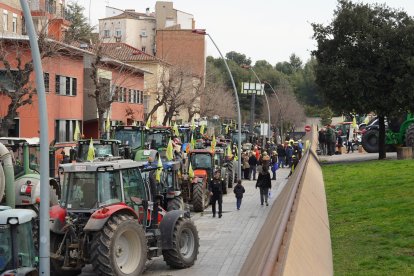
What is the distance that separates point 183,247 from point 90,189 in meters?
2.97

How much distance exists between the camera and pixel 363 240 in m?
14.1

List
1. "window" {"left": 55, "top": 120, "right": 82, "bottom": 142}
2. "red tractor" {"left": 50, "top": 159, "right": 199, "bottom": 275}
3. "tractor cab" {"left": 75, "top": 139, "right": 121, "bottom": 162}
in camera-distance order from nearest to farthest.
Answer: "red tractor" {"left": 50, "top": 159, "right": 199, "bottom": 275} → "tractor cab" {"left": 75, "top": 139, "right": 121, "bottom": 162} → "window" {"left": 55, "top": 120, "right": 82, "bottom": 142}

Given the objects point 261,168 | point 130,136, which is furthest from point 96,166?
point 130,136

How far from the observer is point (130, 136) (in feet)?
106

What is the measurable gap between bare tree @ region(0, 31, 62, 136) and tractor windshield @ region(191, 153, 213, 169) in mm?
8011

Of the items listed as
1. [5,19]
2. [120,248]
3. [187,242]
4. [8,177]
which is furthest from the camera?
[5,19]

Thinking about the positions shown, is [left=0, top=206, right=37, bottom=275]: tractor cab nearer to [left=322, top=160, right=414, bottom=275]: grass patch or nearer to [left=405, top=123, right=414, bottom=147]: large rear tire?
[left=322, top=160, right=414, bottom=275]: grass patch

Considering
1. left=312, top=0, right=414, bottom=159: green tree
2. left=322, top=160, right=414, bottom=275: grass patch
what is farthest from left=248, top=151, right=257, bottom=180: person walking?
left=322, top=160, right=414, bottom=275: grass patch

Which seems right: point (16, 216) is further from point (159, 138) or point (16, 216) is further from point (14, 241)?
point (159, 138)

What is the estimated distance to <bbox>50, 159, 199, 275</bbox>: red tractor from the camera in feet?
45.3

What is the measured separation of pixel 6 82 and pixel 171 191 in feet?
61.6

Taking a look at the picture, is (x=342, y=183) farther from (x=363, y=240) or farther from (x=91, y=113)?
(x=91, y=113)

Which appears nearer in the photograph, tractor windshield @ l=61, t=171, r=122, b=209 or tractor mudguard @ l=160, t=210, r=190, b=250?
tractor windshield @ l=61, t=171, r=122, b=209

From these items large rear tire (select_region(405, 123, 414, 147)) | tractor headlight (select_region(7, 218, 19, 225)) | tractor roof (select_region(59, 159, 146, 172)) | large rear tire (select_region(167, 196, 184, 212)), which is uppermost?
large rear tire (select_region(405, 123, 414, 147))
